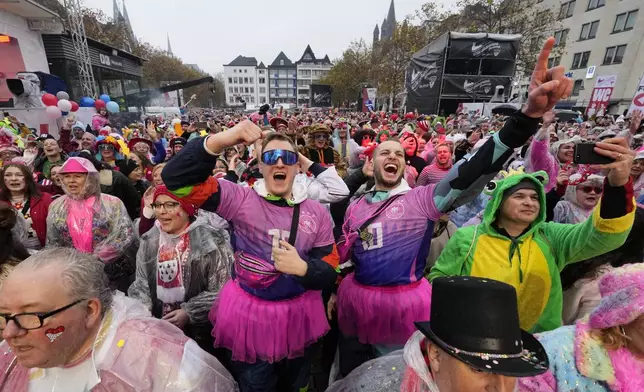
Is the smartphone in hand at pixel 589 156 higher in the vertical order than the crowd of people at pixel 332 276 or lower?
higher

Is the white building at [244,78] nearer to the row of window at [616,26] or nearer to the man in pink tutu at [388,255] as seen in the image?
the row of window at [616,26]

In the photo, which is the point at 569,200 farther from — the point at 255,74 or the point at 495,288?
the point at 255,74

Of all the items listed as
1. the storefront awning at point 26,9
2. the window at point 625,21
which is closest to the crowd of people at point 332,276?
the storefront awning at point 26,9

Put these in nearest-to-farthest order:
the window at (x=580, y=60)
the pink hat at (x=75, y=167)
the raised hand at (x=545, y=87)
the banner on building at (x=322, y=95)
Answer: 1. the raised hand at (x=545, y=87)
2. the pink hat at (x=75, y=167)
3. the window at (x=580, y=60)
4. the banner on building at (x=322, y=95)

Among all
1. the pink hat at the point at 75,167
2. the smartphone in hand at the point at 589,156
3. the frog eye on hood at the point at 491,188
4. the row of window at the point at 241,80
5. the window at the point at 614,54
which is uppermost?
the row of window at the point at 241,80

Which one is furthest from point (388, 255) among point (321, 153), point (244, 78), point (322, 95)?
point (244, 78)

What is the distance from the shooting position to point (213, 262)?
251 cm

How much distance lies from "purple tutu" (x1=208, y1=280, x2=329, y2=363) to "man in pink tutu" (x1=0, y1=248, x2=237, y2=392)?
0.50 m

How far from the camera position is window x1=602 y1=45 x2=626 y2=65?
28.2 metres

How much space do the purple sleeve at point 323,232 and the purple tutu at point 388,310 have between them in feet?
1.81

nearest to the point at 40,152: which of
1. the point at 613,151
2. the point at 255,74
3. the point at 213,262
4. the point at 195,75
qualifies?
the point at 213,262

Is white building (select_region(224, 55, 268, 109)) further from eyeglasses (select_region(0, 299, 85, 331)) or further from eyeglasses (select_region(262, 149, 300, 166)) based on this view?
eyeglasses (select_region(0, 299, 85, 331))

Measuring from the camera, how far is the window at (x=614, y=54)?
28234 mm

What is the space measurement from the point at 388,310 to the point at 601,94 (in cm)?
1978
